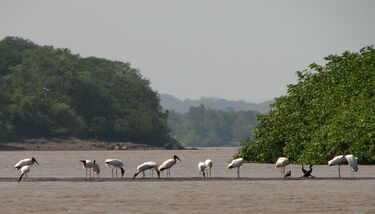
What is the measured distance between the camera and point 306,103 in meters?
64.6

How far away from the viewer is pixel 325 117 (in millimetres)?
61969

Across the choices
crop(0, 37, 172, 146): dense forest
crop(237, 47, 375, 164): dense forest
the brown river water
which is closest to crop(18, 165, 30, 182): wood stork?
the brown river water

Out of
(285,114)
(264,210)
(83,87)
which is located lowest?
(264,210)

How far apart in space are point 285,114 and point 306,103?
1362 mm

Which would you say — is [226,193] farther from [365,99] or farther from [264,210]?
[365,99]

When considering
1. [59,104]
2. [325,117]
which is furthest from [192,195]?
[59,104]

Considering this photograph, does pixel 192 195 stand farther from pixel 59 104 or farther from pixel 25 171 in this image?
pixel 59 104

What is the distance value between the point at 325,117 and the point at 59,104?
389 ft

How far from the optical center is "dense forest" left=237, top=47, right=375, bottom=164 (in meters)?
57.1

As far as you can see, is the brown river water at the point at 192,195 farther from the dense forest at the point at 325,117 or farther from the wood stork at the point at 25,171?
the dense forest at the point at 325,117

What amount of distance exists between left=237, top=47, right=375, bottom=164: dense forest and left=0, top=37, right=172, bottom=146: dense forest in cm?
10530

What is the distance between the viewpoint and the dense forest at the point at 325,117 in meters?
57.1

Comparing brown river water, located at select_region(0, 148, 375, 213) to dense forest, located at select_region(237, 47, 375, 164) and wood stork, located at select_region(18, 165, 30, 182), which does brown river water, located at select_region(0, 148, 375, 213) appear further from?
dense forest, located at select_region(237, 47, 375, 164)

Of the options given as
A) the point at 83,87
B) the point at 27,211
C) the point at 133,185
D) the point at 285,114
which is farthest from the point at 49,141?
the point at 27,211
